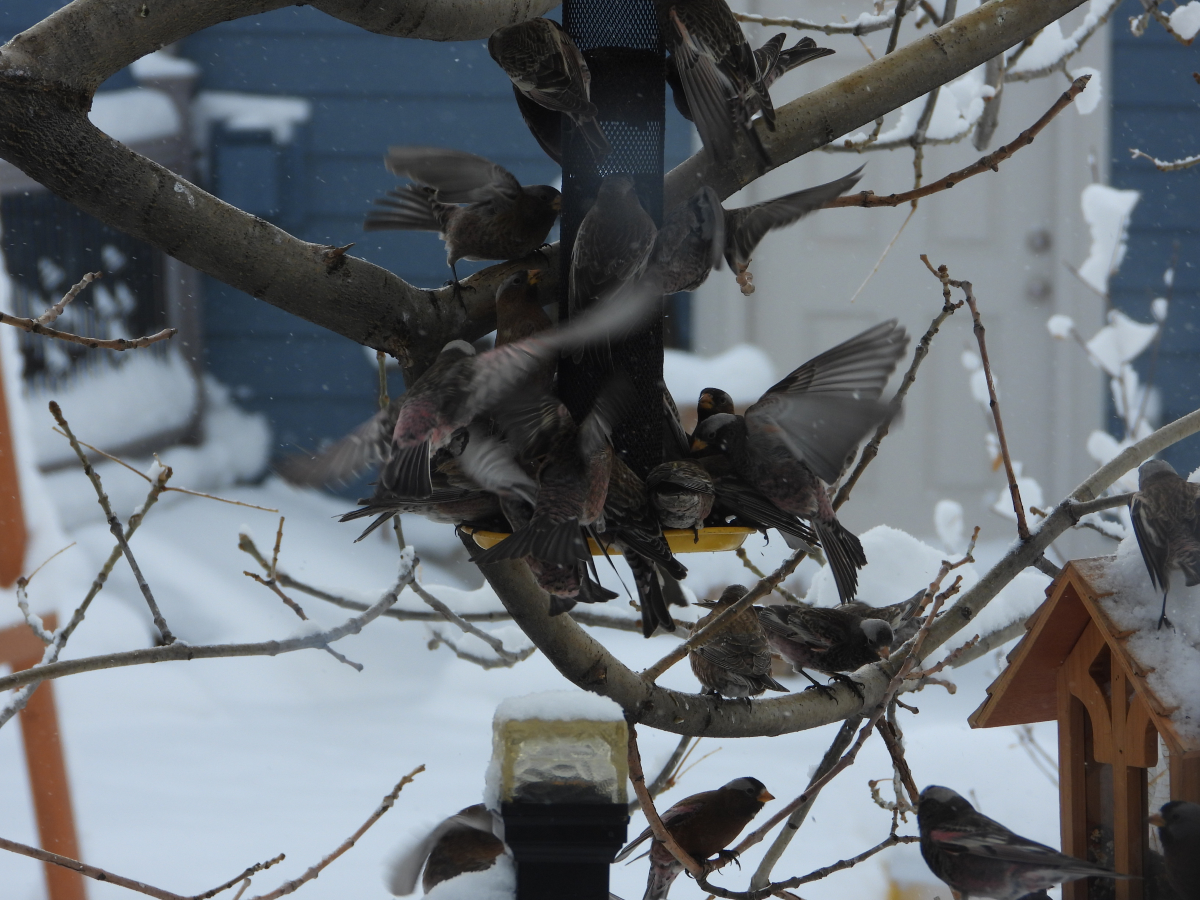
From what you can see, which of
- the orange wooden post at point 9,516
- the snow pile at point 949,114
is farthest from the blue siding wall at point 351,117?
the orange wooden post at point 9,516

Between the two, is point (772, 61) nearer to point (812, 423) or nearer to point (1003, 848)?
point (812, 423)

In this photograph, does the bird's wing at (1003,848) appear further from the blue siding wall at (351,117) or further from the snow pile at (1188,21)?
the blue siding wall at (351,117)

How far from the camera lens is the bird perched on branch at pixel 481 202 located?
100cm

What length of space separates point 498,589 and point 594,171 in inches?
16.8

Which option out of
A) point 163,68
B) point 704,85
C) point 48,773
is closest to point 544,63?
point 704,85

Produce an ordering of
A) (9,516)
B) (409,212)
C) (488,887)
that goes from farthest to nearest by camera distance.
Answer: (9,516) < (409,212) < (488,887)

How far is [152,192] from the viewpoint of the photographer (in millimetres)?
740

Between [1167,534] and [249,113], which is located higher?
[249,113]

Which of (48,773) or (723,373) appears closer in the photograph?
(48,773)

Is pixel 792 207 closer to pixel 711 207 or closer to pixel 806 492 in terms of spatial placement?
pixel 711 207

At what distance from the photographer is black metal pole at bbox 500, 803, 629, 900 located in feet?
2.81

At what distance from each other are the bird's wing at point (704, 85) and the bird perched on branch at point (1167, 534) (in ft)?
1.61

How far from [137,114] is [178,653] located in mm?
2853

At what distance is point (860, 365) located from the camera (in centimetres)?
87
